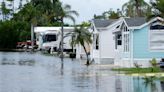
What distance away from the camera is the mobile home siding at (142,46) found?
149 ft

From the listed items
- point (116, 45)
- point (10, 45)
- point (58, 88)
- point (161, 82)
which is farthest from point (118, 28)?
point (10, 45)

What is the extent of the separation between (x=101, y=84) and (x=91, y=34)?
31804 millimetres

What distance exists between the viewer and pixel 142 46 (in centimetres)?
4556

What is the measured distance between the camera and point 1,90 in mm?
24609

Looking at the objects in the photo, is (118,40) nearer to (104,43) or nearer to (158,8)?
(104,43)

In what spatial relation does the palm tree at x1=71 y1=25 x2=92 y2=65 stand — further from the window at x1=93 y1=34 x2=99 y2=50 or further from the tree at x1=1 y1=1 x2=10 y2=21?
the tree at x1=1 y1=1 x2=10 y2=21

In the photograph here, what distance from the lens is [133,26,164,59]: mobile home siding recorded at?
45500 millimetres

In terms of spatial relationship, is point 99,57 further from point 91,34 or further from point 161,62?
point 161,62

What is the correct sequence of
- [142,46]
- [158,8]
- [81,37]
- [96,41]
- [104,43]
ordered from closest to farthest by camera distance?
1. [158,8]
2. [142,46]
3. [104,43]
4. [96,41]
5. [81,37]

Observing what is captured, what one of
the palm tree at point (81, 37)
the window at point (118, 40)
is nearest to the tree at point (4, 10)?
the palm tree at point (81, 37)

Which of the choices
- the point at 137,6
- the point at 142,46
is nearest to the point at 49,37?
the point at 137,6

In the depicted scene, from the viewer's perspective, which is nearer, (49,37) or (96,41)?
(96,41)

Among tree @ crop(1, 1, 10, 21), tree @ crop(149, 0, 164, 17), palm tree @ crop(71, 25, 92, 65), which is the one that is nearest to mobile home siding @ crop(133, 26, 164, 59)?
tree @ crop(149, 0, 164, 17)

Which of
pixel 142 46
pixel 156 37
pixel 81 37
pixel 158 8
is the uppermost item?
pixel 158 8
